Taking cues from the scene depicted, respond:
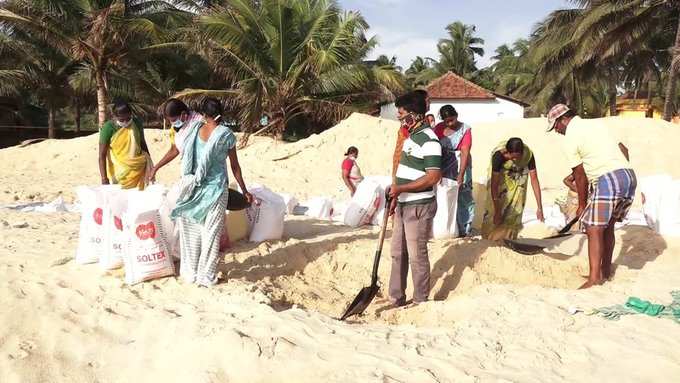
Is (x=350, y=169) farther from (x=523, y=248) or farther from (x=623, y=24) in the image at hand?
(x=623, y=24)

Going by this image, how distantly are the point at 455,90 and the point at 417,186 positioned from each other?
23.2m

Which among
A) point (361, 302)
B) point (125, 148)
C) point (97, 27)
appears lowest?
point (361, 302)

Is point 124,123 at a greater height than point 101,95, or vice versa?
point 101,95

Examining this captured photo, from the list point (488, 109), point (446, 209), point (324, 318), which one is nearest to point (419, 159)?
point (324, 318)

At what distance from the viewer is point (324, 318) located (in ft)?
10.00

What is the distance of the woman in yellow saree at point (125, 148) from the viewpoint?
443 cm

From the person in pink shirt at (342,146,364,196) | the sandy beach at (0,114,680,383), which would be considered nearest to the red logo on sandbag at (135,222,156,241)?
the sandy beach at (0,114,680,383)

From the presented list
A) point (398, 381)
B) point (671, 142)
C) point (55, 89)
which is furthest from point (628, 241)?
point (55, 89)

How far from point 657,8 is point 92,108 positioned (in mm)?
22099

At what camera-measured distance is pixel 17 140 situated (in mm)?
19656

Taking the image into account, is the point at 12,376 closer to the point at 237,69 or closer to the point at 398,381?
the point at 398,381

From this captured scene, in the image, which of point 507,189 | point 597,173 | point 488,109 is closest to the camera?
point 597,173

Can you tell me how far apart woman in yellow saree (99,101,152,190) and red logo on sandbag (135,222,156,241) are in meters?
1.14

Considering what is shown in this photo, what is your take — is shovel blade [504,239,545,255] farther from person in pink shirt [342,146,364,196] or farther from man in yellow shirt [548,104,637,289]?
person in pink shirt [342,146,364,196]
